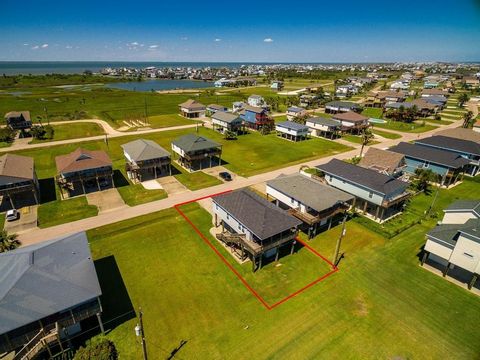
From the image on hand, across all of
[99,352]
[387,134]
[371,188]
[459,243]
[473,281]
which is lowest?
[473,281]

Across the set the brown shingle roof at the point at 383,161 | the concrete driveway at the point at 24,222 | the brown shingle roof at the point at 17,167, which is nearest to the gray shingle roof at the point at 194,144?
the brown shingle roof at the point at 17,167

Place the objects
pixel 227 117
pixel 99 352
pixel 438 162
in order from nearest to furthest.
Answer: pixel 99 352
pixel 438 162
pixel 227 117

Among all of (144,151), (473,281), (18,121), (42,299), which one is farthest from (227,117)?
(42,299)

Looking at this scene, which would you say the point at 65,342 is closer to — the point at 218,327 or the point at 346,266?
the point at 218,327

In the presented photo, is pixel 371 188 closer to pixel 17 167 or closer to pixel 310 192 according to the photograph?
pixel 310 192

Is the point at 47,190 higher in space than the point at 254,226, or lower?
lower

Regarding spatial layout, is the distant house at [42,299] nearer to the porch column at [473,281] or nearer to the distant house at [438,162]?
the porch column at [473,281]
